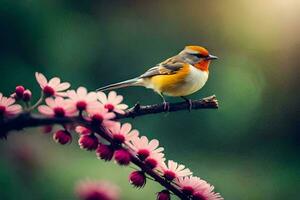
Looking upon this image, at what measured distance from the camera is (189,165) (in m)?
3.16

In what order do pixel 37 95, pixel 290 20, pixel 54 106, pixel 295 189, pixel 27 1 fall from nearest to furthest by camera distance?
pixel 54 106 → pixel 37 95 → pixel 295 189 → pixel 27 1 → pixel 290 20

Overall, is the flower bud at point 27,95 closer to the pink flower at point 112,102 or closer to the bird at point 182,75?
the pink flower at point 112,102

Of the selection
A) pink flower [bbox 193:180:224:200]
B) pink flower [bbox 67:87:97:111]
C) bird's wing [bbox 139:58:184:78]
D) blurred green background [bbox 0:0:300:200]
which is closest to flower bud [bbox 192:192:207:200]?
pink flower [bbox 193:180:224:200]

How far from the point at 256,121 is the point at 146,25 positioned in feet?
3.27

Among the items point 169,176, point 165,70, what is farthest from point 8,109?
point 165,70

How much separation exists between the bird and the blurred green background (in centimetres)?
187

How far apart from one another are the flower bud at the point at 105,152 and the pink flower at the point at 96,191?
3.9 inches

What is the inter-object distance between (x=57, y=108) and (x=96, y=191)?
11 centimetres

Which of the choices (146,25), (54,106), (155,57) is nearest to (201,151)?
(155,57)

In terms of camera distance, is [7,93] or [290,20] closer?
[7,93]

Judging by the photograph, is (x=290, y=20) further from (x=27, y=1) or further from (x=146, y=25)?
(x=27, y=1)

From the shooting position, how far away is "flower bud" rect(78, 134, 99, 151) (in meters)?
0.44

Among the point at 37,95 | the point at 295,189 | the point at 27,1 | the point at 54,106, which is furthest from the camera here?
the point at 27,1

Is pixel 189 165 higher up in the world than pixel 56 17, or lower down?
lower down
